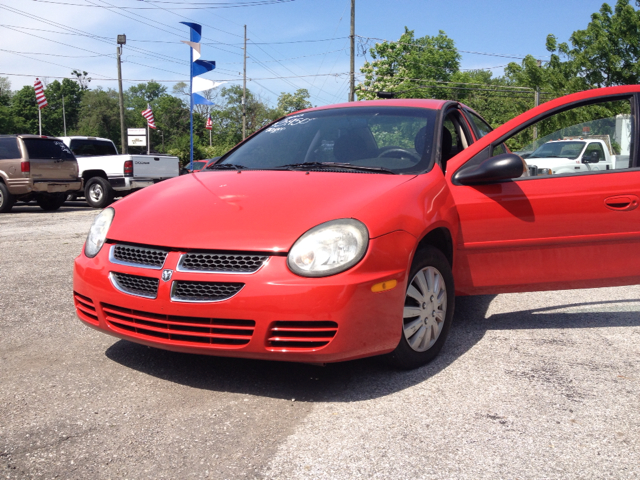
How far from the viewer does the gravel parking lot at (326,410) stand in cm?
240

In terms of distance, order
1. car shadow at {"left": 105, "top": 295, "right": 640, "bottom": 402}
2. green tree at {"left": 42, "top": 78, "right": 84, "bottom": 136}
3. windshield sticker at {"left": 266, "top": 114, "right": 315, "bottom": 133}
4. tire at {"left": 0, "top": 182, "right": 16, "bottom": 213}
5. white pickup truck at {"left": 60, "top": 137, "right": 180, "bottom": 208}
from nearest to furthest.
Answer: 1. car shadow at {"left": 105, "top": 295, "right": 640, "bottom": 402}
2. windshield sticker at {"left": 266, "top": 114, "right": 315, "bottom": 133}
3. tire at {"left": 0, "top": 182, "right": 16, "bottom": 213}
4. white pickup truck at {"left": 60, "top": 137, "right": 180, "bottom": 208}
5. green tree at {"left": 42, "top": 78, "right": 84, "bottom": 136}

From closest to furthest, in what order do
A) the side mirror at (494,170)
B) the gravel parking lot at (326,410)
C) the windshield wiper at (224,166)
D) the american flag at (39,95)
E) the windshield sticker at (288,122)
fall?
the gravel parking lot at (326,410)
the side mirror at (494,170)
the windshield wiper at (224,166)
the windshield sticker at (288,122)
the american flag at (39,95)

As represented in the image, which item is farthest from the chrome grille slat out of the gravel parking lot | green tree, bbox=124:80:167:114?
green tree, bbox=124:80:167:114

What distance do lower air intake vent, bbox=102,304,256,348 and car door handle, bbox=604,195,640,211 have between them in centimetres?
240

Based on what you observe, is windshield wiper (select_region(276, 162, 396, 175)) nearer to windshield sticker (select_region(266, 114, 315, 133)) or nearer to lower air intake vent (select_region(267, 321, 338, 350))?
windshield sticker (select_region(266, 114, 315, 133))

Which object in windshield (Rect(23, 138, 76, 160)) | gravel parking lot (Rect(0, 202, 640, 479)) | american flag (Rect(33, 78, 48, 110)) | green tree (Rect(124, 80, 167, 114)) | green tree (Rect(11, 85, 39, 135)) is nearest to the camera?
gravel parking lot (Rect(0, 202, 640, 479))

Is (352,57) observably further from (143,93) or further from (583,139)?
(143,93)

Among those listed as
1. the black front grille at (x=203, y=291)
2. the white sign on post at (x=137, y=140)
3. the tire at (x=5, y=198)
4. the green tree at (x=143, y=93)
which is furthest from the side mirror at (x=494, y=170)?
the green tree at (x=143, y=93)

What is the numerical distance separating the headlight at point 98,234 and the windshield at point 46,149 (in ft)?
40.4

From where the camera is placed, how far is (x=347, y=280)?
287 cm

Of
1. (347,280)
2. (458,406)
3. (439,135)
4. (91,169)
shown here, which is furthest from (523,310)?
(91,169)

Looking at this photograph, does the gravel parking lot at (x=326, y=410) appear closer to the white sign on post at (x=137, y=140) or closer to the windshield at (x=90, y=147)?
the windshield at (x=90, y=147)

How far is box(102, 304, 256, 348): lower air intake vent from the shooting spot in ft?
9.61

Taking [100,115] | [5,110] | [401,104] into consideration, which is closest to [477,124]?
[401,104]
